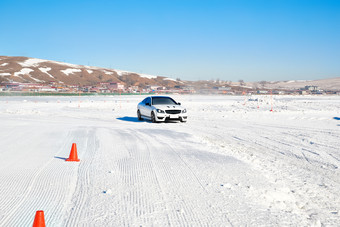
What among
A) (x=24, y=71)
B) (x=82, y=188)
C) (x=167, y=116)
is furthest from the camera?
(x=24, y=71)

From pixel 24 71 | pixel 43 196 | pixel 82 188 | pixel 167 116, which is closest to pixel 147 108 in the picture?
pixel 167 116

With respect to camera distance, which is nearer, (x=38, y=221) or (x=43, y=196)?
(x=38, y=221)

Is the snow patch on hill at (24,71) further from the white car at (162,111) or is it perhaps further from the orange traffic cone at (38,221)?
the orange traffic cone at (38,221)

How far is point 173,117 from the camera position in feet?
53.6

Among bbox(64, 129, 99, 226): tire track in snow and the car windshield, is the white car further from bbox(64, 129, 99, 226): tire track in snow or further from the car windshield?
bbox(64, 129, 99, 226): tire track in snow

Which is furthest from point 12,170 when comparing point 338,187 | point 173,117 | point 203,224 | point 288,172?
point 173,117

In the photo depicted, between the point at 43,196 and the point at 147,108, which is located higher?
the point at 147,108

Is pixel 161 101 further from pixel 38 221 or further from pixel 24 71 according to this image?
pixel 24 71

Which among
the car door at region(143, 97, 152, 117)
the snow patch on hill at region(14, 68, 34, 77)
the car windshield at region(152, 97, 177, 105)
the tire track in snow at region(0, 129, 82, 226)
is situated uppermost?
the snow patch on hill at region(14, 68, 34, 77)

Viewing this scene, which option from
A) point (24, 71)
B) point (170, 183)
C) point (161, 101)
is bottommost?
point (170, 183)

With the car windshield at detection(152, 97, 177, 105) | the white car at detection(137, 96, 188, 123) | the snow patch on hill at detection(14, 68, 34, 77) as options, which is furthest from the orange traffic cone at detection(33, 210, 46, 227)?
the snow patch on hill at detection(14, 68, 34, 77)

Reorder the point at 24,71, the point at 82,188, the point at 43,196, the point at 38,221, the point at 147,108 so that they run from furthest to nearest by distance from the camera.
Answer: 1. the point at 24,71
2. the point at 147,108
3. the point at 82,188
4. the point at 43,196
5. the point at 38,221

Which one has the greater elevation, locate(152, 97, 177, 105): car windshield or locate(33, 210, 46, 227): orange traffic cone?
locate(152, 97, 177, 105): car windshield

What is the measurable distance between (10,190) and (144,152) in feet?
12.3
